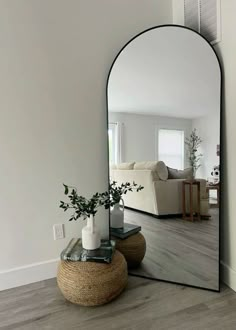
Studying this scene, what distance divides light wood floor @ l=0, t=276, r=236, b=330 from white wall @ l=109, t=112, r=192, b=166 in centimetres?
97

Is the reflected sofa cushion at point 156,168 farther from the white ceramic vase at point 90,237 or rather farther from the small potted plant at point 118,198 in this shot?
the white ceramic vase at point 90,237

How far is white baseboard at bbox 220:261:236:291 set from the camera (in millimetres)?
1697

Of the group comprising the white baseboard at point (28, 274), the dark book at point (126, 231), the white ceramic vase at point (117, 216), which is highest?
the white ceramic vase at point (117, 216)

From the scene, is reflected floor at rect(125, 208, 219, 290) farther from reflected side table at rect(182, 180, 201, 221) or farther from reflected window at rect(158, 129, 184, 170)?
reflected window at rect(158, 129, 184, 170)

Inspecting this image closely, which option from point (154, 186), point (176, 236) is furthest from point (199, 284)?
point (154, 186)

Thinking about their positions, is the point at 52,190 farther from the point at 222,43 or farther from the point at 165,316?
the point at 222,43

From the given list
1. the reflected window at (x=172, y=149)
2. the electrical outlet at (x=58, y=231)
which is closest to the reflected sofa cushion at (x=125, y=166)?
the reflected window at (x=172, y=149)

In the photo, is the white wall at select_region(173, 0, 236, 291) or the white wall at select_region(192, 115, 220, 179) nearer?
the white wall at select_region(173, 0, 236, 291)

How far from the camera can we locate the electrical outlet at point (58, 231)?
1.93 m

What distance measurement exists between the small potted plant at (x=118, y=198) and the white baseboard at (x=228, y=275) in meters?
0.80

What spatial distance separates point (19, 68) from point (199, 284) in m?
1.97

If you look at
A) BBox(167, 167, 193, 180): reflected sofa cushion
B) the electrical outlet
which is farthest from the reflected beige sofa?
the electrical outlet

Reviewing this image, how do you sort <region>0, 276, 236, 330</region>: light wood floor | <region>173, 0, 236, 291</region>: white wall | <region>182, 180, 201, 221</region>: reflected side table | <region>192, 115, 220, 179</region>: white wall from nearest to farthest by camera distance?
<region>0, 276, 236, 330</region>: light wood floor → <region>173, 0, 236, 291</region>: white wall → <region>192, 115, 220, 179</region>: white wall → <region>182, 180, 201, 221</region>: reflected side table

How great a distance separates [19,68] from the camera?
5.80 feet
